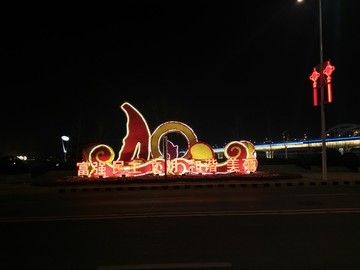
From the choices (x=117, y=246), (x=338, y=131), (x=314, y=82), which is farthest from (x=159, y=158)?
(x=338, y=131)

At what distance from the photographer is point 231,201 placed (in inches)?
560

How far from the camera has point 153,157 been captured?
26609 millimetres

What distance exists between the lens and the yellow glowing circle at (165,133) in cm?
2633

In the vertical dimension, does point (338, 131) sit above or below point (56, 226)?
above

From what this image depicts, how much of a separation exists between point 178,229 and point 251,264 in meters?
2.93

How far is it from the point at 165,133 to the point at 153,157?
176 centimetres

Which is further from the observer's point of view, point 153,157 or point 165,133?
point 153,157

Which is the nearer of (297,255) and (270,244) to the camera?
(297,255)

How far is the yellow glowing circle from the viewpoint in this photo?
26.3 meters

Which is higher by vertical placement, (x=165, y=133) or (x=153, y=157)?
(x=165, y=133)

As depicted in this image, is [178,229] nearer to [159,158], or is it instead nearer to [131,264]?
[131,264]

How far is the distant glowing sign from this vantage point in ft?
86.1

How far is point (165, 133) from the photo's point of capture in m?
26.4

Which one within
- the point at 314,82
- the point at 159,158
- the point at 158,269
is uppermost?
the point at 314,82
